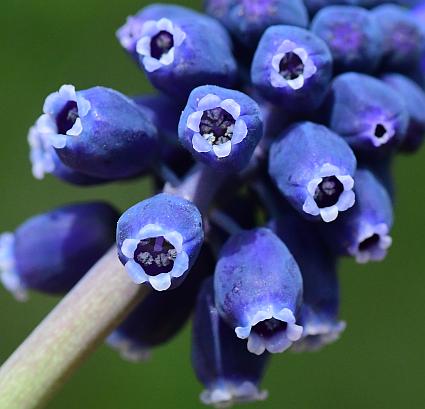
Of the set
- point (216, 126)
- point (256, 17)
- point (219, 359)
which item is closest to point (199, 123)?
point (216, 126)

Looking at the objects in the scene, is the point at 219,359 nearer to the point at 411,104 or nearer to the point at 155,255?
the point at 155,255

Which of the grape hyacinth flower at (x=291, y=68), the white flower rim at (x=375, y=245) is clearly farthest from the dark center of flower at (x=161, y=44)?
the white flower rim at (x=375, y=245)

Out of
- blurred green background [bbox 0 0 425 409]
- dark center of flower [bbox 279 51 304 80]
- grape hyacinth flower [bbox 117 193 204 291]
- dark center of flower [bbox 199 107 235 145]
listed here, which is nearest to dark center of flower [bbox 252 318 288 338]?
grape hyacinth flower [bbox 117 193 204 291]

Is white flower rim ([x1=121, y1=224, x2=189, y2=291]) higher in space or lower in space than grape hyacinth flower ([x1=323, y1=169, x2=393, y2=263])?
higher

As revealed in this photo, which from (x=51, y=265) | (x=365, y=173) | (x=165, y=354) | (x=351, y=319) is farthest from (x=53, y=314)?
(x=351, y=319)

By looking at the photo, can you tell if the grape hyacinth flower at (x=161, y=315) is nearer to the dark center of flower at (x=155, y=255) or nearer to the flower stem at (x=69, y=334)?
the flower stem at (x=69, y=334)

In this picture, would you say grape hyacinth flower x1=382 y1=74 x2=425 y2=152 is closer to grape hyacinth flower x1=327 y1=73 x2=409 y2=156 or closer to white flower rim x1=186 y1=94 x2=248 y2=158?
grape hyacinth flower x1=327 y1=73 x2=409 y2=156
